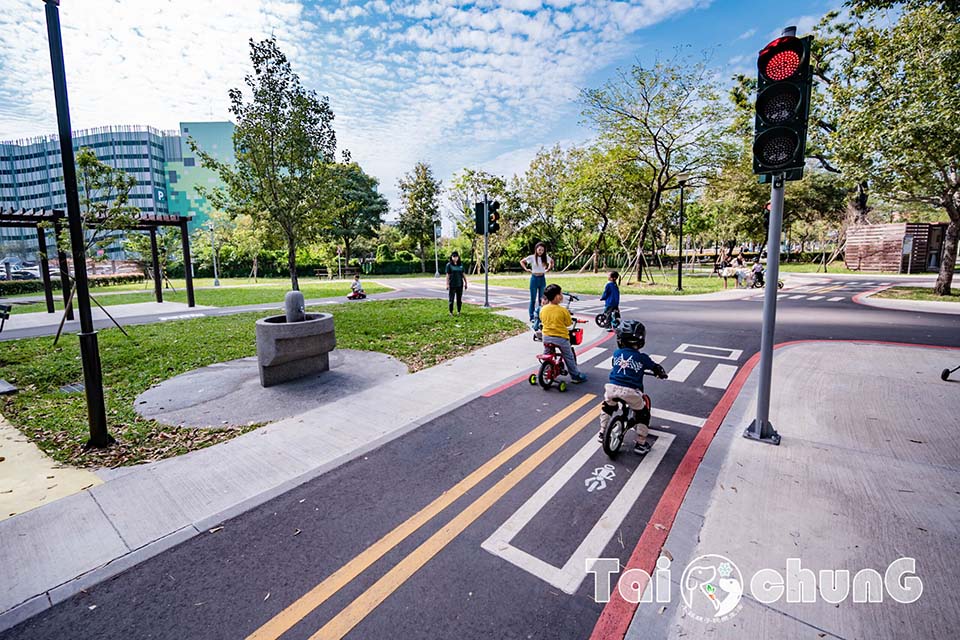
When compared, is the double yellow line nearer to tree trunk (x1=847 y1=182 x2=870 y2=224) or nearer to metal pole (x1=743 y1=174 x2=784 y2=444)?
metal pole (x1=743 y1=174 x2=784 y2=444)

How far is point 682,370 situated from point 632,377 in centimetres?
361

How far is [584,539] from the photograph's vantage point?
3154 millimetres

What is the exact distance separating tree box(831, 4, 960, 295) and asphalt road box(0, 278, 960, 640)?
14.7 meters

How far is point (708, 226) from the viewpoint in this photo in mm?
56906

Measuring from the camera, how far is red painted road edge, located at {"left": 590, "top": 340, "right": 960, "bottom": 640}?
8.08 ft

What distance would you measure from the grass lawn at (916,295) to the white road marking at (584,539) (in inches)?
783

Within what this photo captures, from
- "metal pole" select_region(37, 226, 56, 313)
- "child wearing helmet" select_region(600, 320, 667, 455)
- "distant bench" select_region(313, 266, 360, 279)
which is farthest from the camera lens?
"distant bench" select_region(313, 266, 360, 279)

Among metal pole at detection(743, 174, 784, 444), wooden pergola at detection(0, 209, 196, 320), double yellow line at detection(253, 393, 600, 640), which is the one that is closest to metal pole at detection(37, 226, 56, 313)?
wooden pergola at detection(0, 209, 196, 320)

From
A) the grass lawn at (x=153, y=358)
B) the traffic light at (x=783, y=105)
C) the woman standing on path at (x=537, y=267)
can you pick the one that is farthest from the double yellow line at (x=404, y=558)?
the woman standing on path at (x=537, y=267)

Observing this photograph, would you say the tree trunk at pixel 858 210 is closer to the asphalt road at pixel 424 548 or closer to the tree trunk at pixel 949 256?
the tree trunk at pixel 949 256

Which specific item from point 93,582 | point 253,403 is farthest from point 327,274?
point 93,582

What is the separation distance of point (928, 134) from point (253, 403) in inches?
761

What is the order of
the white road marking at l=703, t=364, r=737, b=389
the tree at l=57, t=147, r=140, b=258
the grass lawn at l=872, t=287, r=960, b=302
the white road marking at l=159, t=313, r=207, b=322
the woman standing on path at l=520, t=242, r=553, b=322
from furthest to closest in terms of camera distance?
the grass lawn at l=872, t=287, r=960, b=302
the white road marking at l=159, t=313, r=207, b=322
the woman standing on path at l=520, t=242, r=553, b=322
the tree at l=57, t=147, r=140, b=258
the white road marking at l=703, t=364, r=737, b=389

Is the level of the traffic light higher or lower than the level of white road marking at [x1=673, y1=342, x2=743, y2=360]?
higher
